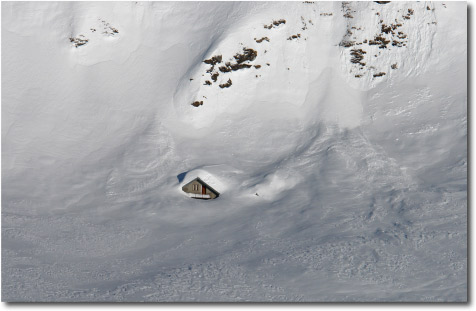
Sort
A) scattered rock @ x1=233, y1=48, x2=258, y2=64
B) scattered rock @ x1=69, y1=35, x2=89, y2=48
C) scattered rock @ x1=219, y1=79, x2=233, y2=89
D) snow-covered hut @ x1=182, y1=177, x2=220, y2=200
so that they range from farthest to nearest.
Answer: scattered rock @ x1=69, y1=35, x2=89, y2=48
scattered rock @ x1=233, y1=48, x2=258, y2=64
scattered rock @ x1=219, y1=79, x2=233, y2=89
snow-covered hut @ x1=182, y1=177, x2=220, y2=200

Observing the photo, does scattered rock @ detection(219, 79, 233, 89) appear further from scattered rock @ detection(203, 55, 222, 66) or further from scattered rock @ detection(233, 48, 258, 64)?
scattered rock @ detection(233, 48, 258, 64)

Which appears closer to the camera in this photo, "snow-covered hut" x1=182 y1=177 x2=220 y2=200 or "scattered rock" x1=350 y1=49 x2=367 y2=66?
"snow-covered hut" x1=182 y1=177 x2=220 y2=200

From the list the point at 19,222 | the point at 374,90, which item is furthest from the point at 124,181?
the point at 374,90

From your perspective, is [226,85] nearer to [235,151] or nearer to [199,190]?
[235,151]

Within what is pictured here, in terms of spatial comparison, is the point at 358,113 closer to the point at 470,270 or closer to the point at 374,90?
the point at 374,90

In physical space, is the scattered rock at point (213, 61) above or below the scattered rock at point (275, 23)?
→ below

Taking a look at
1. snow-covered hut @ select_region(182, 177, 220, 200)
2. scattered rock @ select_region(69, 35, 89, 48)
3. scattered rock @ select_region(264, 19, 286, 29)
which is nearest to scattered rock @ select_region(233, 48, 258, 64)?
scattered rock @ select_region(264, 19, 286, 29)

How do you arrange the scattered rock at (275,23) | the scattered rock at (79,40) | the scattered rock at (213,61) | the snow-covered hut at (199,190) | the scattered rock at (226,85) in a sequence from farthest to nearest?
the scattered rock at (79,40), the scattered rock at (275,23), the scattered rock at (213,61), the scattered rock at (226,85), the snow-covered hut at (199,190)

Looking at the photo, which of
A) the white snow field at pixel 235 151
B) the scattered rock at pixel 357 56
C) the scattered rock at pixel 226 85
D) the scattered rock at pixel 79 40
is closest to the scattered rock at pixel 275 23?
the white snow field at pixel 235 151

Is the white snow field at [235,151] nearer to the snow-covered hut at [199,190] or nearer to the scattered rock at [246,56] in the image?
the scattered rock at [246,56]

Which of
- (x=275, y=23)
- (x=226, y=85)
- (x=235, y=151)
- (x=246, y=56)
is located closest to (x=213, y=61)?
(x=226, y=85)
